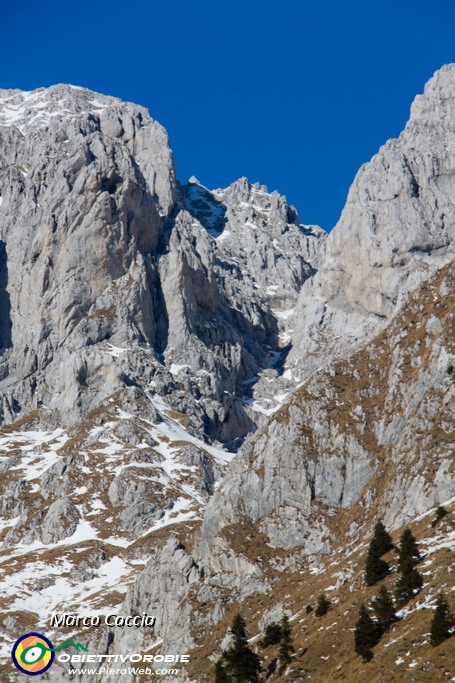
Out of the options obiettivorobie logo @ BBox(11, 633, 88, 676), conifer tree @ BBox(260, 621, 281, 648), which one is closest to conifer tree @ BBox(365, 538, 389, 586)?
conifer tree @ BBox(260, 621, 281, 648)

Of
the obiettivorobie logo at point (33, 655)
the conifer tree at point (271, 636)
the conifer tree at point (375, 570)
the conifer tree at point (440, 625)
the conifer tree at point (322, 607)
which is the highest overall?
the obiettivorobie logo at point (33, 655)

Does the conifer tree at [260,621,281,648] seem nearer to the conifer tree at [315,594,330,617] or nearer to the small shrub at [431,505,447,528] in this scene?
the conifer tree at [315,594,330,617]

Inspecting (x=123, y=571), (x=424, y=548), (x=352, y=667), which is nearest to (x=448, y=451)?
(x=424, y=548)

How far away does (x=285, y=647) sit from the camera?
266 feet

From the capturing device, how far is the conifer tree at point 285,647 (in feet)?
259

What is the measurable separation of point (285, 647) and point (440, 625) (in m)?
22.5

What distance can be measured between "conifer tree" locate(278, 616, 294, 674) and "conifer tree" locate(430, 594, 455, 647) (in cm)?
1980

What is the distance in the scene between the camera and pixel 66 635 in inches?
6599

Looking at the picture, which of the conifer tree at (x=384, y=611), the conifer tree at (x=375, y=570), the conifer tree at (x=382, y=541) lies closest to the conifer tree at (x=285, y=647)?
the conifer tree at (x=375, y=570)

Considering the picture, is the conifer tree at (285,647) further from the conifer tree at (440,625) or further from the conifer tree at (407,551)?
the conifer tree at (440,625)

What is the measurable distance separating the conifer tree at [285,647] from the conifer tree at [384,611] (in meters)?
9.80

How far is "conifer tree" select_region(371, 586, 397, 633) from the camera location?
72769 millimetres

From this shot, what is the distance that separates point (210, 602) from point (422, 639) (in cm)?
5649

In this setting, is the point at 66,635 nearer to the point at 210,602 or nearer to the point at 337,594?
the point at 210,602
